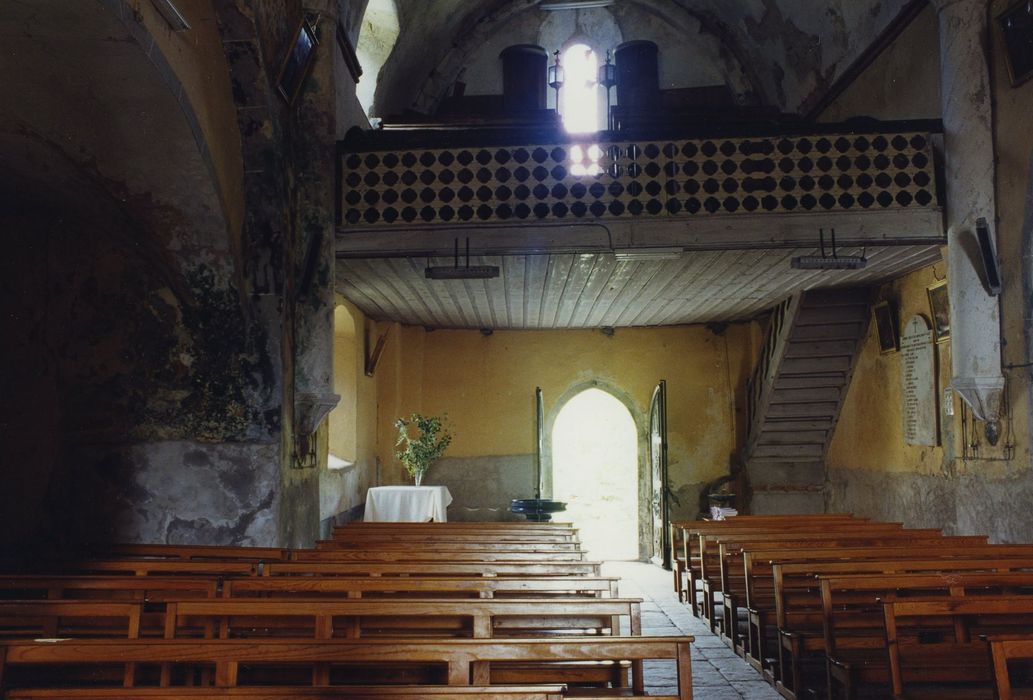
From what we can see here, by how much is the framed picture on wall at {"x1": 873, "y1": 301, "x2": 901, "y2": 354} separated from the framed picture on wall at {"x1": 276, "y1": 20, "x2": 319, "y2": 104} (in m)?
7.28

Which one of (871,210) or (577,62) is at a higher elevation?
(577,62)

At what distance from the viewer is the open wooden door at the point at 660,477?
12.4 m

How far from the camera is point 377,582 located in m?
4.46

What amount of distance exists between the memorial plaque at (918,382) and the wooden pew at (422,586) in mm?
6509

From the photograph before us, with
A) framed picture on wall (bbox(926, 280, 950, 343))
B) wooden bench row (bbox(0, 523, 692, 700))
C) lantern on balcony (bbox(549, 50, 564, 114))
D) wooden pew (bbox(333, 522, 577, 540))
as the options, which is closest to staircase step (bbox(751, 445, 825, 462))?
framed picture on wall (bbox(926, 280, 950, 343))

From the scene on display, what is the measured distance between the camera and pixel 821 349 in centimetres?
1166

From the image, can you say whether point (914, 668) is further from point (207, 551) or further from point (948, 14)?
point (948, 14)

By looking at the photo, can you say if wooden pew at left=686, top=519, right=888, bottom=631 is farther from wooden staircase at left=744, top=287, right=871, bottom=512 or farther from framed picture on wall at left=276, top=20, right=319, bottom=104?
framed picture on wall at left=276, top=20, right=319, bottom=104

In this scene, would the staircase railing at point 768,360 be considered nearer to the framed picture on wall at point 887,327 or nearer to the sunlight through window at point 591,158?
the framed picture on wall at point 887,327

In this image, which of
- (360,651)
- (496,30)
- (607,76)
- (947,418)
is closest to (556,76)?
(607,76)

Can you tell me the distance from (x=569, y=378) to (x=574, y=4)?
237 inches

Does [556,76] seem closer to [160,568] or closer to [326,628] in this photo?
[160,568]

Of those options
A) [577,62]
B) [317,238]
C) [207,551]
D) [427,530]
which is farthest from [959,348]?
[577,62]

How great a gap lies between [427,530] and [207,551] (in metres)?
2.19
